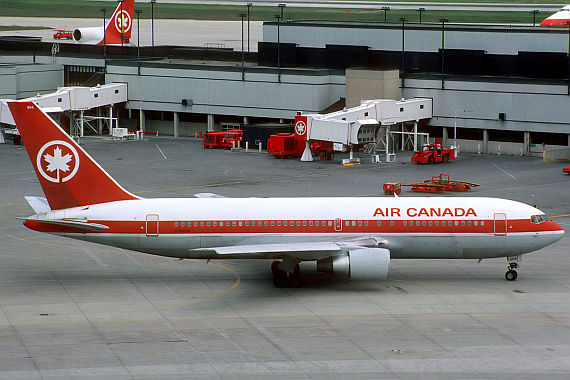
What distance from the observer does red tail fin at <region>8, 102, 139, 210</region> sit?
4916cm

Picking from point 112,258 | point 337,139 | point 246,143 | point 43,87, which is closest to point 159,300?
point 112,258

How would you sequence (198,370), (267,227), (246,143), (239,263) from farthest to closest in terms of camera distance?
1. (246,143)
2. (239,263)
3. (267,227)
4. (198,370)

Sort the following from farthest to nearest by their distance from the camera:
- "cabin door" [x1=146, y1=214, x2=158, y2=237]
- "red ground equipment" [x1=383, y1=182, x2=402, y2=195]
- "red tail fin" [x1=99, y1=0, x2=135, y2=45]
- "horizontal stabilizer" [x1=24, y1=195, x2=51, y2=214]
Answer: "red tail fin" [x1=99, y1=0, x2=135, y2=45]
"red ground equipment" [x1=383, y1=182, x2=402, y2=195]
"horizontal stabilizer" [x1=24, y1=195, x2=51, y2=214]
"cabin door" [x1=146, y1=214, x2=158, y2=237]

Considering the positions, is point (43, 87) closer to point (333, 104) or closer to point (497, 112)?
point (333, 104)

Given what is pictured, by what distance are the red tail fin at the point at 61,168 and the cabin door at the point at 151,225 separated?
182 cm

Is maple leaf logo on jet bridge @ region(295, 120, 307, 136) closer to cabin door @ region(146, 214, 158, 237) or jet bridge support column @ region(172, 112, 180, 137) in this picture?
jet bridge support column @ region(172, 112, 180, 137)

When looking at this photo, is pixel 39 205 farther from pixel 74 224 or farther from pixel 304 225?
pixel 304 225

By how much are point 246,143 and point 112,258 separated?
47.0 meters

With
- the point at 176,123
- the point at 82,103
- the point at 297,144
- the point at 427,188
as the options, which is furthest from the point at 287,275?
the point at 176,123

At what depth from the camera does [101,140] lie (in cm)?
10825

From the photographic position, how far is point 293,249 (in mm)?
48125

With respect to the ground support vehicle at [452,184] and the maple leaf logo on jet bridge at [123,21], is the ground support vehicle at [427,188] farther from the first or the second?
the maple leaf logo on jet bridge at [123,21]

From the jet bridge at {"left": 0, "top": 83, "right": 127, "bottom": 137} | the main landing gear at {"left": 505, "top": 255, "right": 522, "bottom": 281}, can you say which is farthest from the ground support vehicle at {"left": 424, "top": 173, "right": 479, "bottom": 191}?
the jet bridge at {"left": 0, "top": 83, "right": 127, "bottom": 137}

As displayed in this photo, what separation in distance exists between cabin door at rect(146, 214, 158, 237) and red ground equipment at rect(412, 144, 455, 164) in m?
47.1
